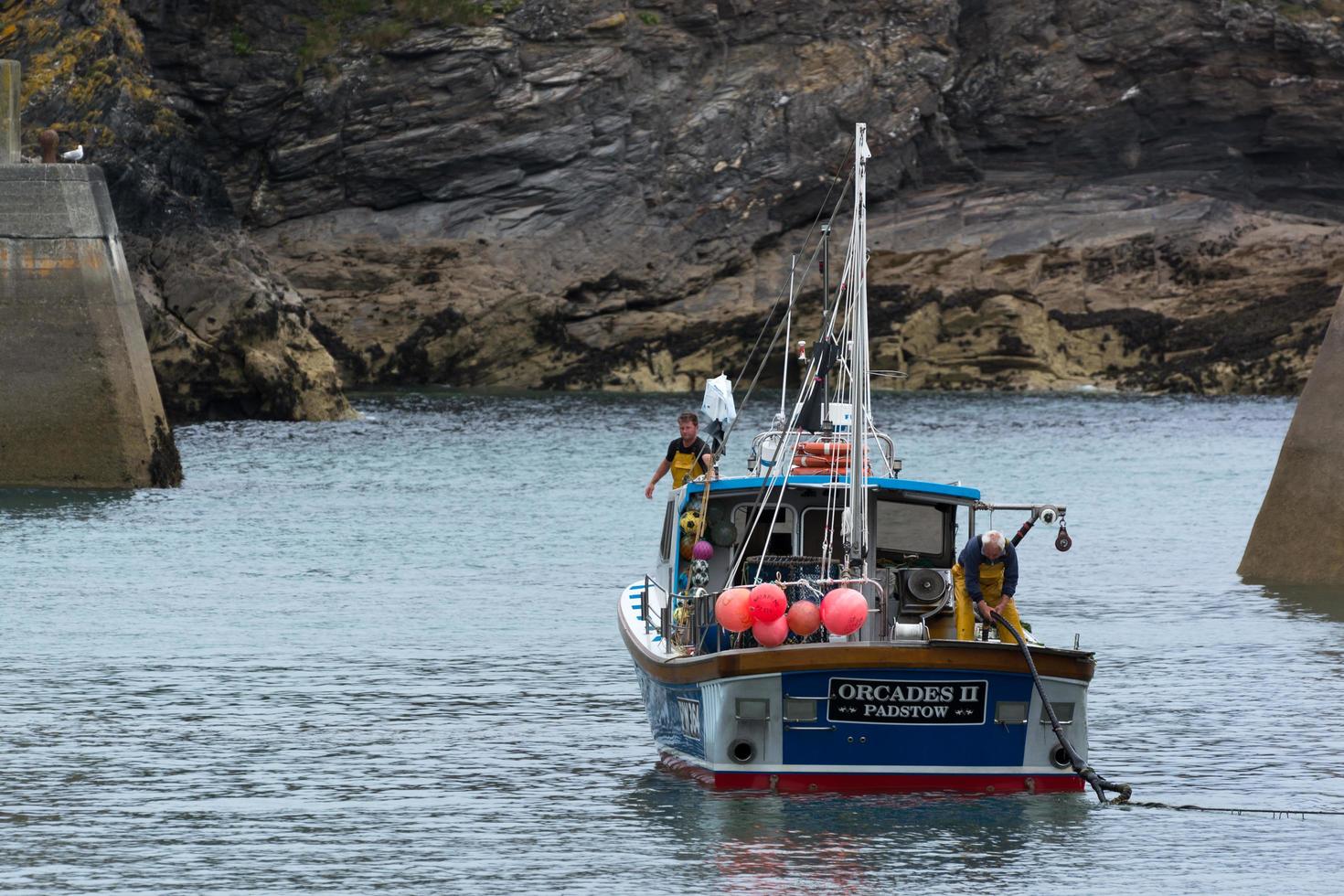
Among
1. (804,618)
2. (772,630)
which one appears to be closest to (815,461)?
(804,618)

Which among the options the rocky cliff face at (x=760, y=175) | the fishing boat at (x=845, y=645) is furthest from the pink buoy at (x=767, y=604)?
the rocky cliff face at (x=760, y=175)

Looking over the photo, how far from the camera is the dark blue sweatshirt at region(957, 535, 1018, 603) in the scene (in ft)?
62.9

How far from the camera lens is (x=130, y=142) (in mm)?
84875

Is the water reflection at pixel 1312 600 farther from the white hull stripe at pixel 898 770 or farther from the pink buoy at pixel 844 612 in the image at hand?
the pink buoy at pixel 844 612

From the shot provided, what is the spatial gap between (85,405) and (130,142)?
128ft

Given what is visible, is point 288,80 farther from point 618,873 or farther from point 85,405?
point 618,873

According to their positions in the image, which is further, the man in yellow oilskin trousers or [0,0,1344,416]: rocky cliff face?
[0,0,1344,416]: rocky cliff face

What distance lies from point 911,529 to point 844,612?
256 cm

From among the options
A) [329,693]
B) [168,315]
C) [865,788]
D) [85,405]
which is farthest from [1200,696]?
[168,315]

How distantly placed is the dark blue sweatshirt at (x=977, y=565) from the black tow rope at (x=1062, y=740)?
Result: 246 mm

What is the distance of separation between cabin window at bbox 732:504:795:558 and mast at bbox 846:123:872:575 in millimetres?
826

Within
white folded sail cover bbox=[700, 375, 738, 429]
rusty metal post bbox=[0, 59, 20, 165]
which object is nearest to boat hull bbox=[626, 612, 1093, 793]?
white folded sail cover bbox=[700, 375, 738, 429]

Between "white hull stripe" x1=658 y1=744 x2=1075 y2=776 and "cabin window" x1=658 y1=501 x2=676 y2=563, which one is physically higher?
"cabin window" x1=658 y1=501 x2=676 y2=563

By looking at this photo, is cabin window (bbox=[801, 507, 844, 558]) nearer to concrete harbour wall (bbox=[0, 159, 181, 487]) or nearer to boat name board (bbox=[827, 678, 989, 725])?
boat name board (bbox=[827, 678, 989, 725])
